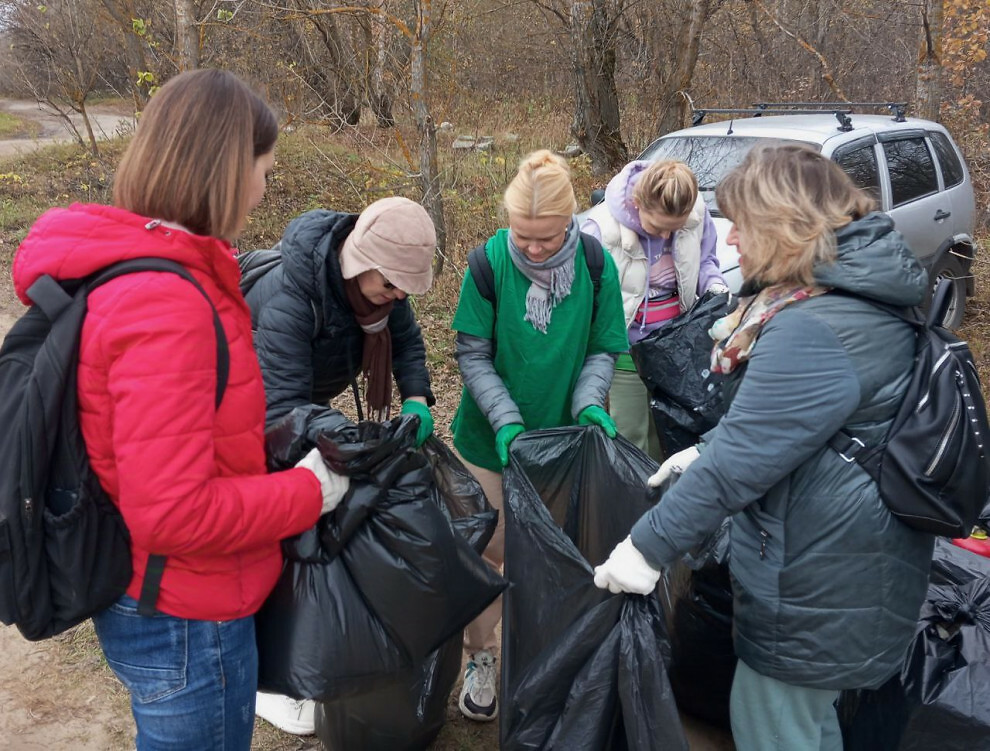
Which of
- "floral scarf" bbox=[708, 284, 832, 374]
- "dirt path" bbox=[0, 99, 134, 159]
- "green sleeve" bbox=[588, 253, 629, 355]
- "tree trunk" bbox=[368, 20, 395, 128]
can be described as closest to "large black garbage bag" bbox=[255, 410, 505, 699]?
"floral scarf" bbox=[708, 284, 832, 374]

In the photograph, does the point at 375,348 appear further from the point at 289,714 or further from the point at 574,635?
the point at 289,714

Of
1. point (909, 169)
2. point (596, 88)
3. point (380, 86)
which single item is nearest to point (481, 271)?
point (909, 169)

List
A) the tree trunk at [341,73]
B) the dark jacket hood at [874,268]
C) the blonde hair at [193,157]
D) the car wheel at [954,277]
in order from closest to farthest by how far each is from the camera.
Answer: the blonde hair at [193,157]
the dark jacket hood at [874,268]
the car wheel at [954,277]
the tree trunk at [341,73]

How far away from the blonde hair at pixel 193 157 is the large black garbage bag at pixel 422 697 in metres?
0.92

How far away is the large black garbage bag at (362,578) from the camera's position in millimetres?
1628

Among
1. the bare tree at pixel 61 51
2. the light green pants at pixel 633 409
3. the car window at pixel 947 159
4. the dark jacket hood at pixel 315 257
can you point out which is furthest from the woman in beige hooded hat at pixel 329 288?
the bare tree at pixel 61 51

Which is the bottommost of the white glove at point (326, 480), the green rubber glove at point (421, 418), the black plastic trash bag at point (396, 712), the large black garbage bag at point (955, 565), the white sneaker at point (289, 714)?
the white sneaker at point (289, 714)

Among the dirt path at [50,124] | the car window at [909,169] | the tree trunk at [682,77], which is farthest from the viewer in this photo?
the dirt path at [50,124]

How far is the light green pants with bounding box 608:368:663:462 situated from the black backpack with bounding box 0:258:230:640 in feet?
7.17

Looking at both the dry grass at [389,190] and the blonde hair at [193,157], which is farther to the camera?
the dry grass at [389,190]

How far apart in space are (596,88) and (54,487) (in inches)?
340

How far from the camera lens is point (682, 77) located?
9.06 metres

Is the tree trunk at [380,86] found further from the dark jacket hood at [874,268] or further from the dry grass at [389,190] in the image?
the dark jacket hood at [874,268]

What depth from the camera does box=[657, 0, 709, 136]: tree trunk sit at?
8.70 m
